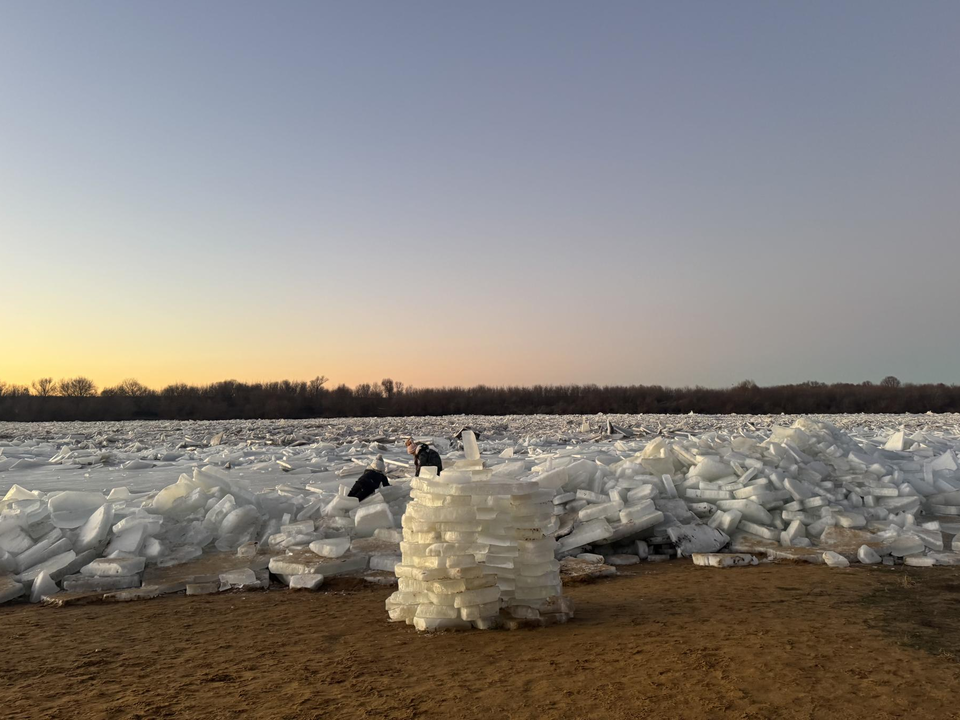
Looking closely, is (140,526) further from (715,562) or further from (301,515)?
(715,562)

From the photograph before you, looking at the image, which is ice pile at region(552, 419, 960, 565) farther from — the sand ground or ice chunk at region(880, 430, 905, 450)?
ice chunk at region(880, 430, 905, 450)

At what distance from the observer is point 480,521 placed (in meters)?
4.14

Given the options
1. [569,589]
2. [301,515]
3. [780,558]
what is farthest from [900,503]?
[301,515]

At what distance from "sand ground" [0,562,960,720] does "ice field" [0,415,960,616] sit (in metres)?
0.38

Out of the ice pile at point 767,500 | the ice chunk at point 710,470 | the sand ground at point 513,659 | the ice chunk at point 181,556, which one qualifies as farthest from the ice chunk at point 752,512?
the ice chunk at point 181,556

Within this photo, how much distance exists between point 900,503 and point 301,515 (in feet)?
20.1

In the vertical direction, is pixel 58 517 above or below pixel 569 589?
above

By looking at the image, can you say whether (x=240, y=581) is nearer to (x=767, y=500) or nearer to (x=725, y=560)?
(x=725, y=560)

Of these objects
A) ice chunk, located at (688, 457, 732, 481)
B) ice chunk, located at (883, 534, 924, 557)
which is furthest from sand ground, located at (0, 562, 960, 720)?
ice chunk, located at (688, 457, 732, 481)

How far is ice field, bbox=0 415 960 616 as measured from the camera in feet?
13.7

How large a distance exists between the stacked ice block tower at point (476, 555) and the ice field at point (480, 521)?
0.03ft

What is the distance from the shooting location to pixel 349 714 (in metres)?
2.98

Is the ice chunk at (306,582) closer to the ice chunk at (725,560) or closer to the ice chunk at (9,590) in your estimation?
the ice chunk at (9,590)

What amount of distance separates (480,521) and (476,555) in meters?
0.20
